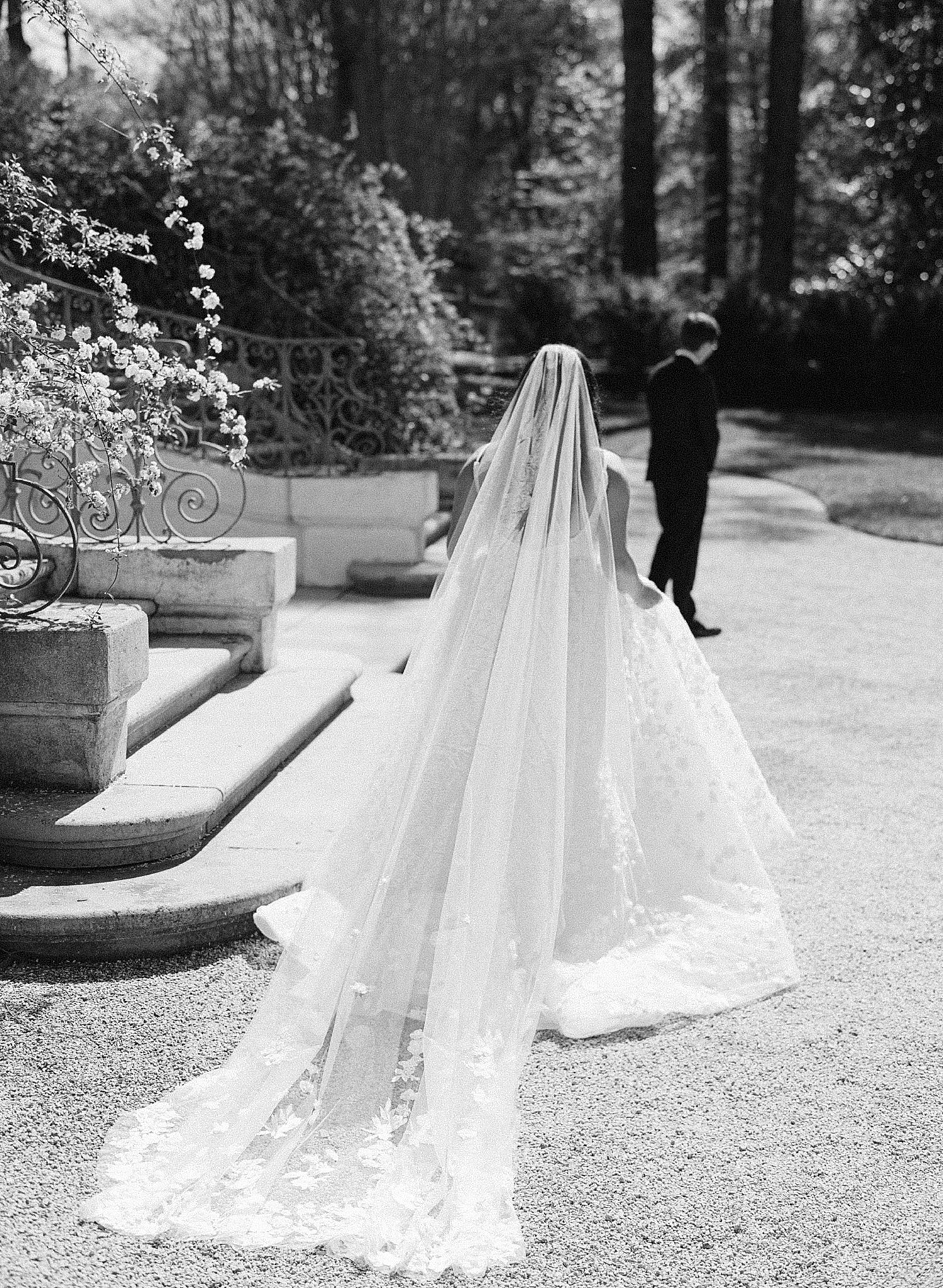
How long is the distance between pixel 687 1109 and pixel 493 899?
70 cm

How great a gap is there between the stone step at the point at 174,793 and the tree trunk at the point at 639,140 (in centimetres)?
1867

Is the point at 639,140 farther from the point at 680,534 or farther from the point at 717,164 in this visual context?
the point at 680,534

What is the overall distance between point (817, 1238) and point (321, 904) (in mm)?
1597

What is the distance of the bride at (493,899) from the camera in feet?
9.84

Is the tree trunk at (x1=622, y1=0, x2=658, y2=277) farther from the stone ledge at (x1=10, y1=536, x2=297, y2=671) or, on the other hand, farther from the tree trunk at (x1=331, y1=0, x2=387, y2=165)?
the stone ledge at (x1=10, y1=536, x2=297, y2=671)

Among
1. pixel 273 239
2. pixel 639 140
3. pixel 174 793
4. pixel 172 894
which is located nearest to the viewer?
pixel 172 894

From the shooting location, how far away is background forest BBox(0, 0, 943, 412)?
1091cm

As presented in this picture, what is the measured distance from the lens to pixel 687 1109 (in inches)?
132

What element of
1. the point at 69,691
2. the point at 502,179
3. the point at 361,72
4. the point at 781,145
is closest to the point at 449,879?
the point at 69,691

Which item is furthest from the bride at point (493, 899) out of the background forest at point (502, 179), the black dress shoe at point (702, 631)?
the background forest at point (502, 179)

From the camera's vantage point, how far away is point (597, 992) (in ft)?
12.6

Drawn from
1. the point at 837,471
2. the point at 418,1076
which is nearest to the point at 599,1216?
the point at 418,1076

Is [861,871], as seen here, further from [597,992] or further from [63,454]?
[63,454]

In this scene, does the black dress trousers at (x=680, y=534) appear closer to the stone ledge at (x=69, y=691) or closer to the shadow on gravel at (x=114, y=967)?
the stone ledge at (x=69, y=691)
